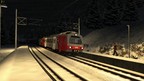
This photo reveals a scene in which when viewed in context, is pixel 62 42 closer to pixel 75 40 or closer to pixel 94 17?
pixel 75 40

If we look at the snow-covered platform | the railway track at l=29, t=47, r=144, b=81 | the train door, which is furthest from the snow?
the snow-covered platform

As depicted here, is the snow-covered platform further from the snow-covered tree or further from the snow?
the snow-covered tree

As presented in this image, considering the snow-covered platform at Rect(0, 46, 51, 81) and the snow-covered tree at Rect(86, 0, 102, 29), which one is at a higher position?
the snow-covered tree at Rect(86, 0, 102, 29)

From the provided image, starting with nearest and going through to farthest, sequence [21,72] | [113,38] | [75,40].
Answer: [21,72]
[75,40]
[113,38]

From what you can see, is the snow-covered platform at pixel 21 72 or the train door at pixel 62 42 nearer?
the snow-covered platform at pixel 21 72

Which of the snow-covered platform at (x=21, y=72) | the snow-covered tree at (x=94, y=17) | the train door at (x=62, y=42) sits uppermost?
the snow-covered tree at (x=94, y=17)

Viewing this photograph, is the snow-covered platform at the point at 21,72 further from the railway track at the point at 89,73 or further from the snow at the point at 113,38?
the snow at the point at 113,38

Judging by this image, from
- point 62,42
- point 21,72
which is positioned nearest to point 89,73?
point 21,72

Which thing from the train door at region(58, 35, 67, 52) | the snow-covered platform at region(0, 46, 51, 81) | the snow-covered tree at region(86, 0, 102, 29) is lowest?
the snow-covered platform at region(0, 46, 51, 81)

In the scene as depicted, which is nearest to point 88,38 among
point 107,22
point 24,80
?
point 107,22

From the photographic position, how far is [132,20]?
221 feet

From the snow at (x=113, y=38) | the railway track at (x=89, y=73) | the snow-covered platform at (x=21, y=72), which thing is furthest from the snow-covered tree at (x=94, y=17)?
the railway track at (x=89, y=73)

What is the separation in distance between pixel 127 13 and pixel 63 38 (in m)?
30.1

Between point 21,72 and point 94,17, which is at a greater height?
point 94,17
